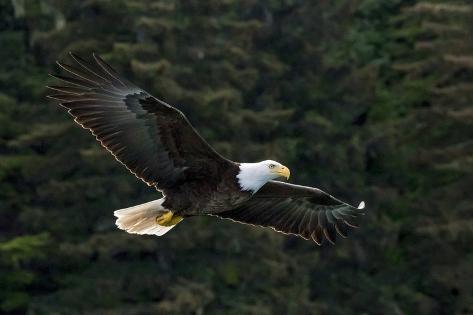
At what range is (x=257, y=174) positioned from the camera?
1230 cm

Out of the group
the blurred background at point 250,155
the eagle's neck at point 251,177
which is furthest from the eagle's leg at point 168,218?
the blurred background at point 250,155

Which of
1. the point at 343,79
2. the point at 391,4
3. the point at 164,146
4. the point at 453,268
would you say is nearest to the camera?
the point at 164,146

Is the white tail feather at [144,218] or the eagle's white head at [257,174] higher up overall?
the eagle's white head at [257,174]

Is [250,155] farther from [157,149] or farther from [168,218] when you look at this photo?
[157,149]

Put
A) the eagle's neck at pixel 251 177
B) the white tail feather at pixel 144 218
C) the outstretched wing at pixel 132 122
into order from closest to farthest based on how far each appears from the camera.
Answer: the outstretched wing at pixel 132 122 < the eagle's neck at pixel 251 177 < the white tail feather at pixel 144 218

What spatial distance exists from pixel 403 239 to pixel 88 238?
557 centimetres

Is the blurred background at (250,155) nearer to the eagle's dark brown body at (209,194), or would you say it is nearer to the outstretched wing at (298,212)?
the outstretched wing at (298,212)

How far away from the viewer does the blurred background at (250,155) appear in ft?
76.0

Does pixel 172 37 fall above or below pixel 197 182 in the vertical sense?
below

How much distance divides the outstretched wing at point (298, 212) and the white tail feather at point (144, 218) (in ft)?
2.42

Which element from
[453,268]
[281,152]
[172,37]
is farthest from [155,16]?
[453,268]

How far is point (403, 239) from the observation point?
86.8ft

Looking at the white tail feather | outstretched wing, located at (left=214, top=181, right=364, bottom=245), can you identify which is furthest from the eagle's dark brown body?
outstretched wing, located at (left=214, top=181, right=364, bottom=245)

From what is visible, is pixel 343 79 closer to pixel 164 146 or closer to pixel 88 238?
pixel 88 238
